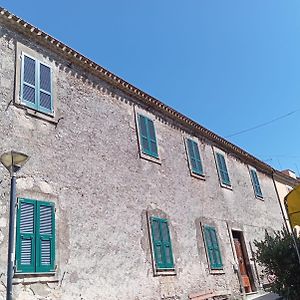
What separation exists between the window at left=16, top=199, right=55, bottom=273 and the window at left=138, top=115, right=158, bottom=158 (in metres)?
4.45

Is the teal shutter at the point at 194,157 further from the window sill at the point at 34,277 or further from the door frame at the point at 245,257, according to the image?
the window sill at the point at 34,277

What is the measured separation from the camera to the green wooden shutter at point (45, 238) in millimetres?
7078

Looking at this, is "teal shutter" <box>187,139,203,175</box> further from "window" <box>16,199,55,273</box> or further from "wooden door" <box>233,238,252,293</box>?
"window" <box>16,199,55,273</box>

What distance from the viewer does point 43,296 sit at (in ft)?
22.6

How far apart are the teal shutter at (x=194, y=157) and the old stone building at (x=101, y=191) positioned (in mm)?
64

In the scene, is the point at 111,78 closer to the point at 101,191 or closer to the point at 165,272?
the point at 101,191

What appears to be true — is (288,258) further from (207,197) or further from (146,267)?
(207,197)

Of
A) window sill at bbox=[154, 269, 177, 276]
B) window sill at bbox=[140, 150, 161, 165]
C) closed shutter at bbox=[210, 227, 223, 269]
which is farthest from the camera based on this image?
closed shutter at bbox=[210, 227, 223, 269]

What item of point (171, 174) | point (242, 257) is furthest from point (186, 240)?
point (242, 257)

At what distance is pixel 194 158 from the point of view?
13.8m

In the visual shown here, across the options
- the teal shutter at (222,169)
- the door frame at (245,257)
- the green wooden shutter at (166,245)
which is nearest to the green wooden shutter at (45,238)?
the green wooden shutter at (166,245)

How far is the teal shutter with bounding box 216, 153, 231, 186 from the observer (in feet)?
50.1

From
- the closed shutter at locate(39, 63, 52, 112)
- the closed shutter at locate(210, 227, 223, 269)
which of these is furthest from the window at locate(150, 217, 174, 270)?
the closed shutter at locate(39, 63, 52, 112)

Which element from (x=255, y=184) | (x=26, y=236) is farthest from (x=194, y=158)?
(x=26, y=236)
